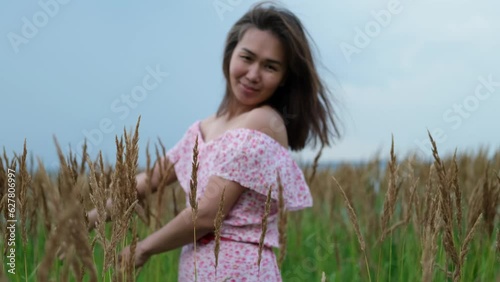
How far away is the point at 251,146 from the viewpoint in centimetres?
199

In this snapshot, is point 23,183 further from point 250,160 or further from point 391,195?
point 250,160

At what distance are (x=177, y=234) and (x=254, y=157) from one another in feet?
1.16

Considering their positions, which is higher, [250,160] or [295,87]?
[295,87]

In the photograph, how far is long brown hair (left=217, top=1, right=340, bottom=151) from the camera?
7.66 feet

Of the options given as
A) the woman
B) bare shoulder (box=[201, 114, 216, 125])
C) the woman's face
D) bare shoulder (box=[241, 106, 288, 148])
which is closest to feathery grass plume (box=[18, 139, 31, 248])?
the woman

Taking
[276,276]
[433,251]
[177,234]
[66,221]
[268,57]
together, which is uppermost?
[268,57]

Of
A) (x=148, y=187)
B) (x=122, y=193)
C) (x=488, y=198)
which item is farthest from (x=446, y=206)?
(x=148, y=187)

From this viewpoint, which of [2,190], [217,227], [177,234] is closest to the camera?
[217,227]

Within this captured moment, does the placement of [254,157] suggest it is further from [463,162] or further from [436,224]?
[463,162]

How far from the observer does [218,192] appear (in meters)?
1.92

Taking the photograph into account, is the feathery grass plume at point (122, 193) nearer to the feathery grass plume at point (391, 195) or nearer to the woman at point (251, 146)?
the feathery grass plume at point (391, 195)

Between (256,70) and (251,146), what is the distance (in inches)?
12.8

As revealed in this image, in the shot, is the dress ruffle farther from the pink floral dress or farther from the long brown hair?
the long brown hair

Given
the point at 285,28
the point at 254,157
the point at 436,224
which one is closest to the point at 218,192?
the point at 254,157
